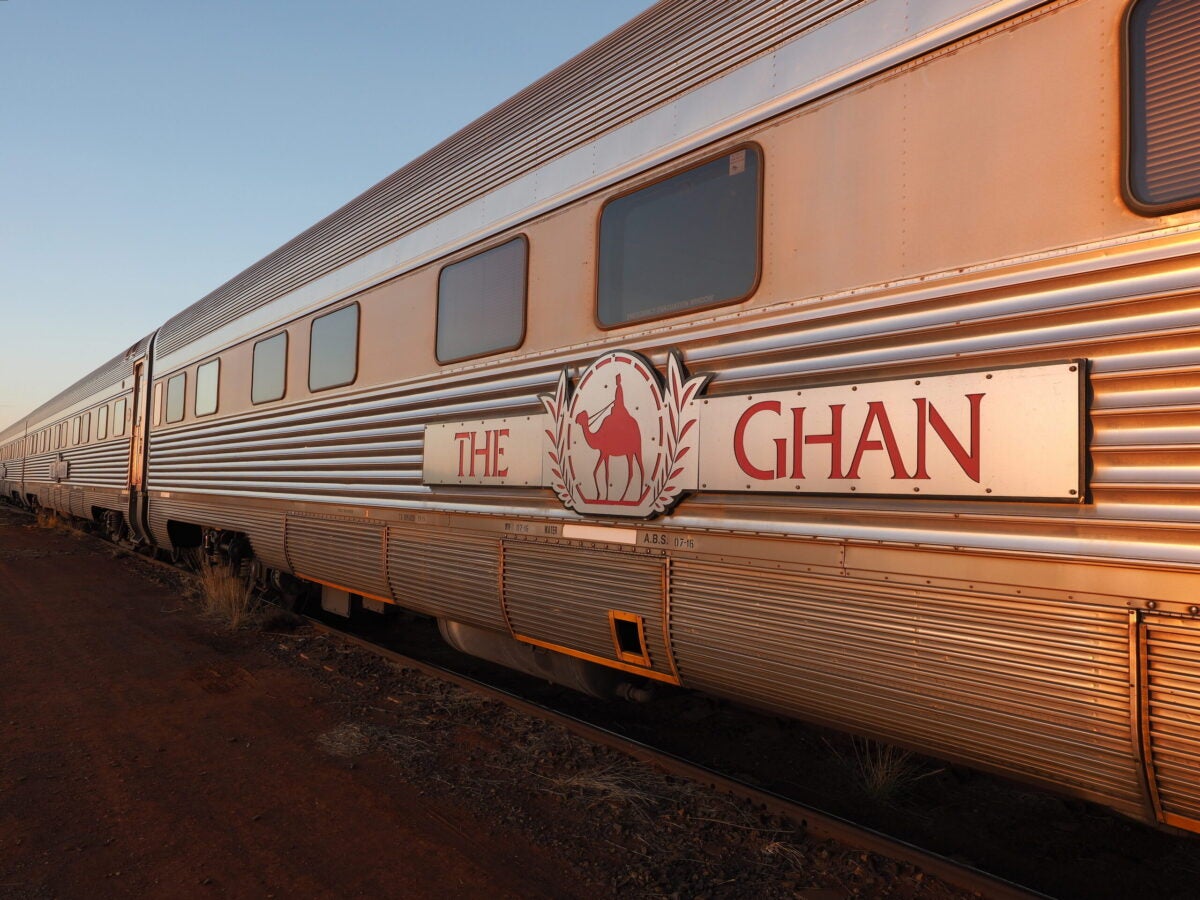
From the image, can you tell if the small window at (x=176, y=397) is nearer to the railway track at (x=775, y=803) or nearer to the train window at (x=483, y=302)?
Answer: the railway track at (x=775, y=803)

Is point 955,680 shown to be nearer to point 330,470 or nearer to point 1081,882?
point 1081,882

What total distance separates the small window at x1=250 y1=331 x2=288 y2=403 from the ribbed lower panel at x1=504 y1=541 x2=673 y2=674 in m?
3.76

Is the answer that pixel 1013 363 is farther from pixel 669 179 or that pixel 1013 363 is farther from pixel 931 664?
pixel 669 179

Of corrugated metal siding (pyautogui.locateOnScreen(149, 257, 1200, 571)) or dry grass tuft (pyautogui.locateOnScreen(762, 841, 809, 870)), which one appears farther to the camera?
dry grass tuft (pyautogui.locateOnScreen(762, 841, 809, 870))

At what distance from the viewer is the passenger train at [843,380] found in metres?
2.00

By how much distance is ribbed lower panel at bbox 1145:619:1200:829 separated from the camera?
1862 millimetres

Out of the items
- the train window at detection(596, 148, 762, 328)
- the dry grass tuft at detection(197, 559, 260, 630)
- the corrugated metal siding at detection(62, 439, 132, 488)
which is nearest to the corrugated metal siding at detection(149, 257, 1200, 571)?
the train window at detection(596, 148, 762, 328)

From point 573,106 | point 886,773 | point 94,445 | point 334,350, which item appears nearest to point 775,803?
point 886,773

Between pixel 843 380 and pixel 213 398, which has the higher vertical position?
pixel 213 398

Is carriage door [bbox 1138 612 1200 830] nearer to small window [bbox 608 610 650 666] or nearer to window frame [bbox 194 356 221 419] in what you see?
small window [bbox 608 610 650 666]

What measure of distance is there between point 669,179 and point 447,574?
7.90ft

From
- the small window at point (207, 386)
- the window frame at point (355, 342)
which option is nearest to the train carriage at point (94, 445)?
the small window at point (207, 386)

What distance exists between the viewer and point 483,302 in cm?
440

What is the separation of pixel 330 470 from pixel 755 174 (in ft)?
12.8
